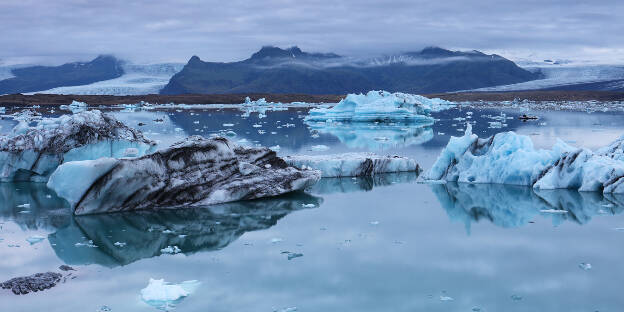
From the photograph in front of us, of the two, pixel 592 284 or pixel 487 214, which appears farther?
pixel 487 214

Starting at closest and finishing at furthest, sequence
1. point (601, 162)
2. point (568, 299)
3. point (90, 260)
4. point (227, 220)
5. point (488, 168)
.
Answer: point (568, 299) → point (90, 260) → point (227, 220) → point (601, 162) → point (488, 168)

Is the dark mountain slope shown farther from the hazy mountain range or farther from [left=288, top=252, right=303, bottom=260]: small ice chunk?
[left=288, top=252, right=303, bottom=260]: small ice chunk

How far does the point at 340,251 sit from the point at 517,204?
3.54 metres

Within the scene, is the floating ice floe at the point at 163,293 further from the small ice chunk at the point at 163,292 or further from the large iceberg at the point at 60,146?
the large iceberg at the point at 60,146

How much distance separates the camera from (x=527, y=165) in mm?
10039

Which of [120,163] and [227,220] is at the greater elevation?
[120,163]

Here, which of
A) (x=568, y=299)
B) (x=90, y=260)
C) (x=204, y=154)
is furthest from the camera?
(x=204, y=154)

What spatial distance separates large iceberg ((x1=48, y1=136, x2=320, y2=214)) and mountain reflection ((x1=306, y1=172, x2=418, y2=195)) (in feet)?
1.87

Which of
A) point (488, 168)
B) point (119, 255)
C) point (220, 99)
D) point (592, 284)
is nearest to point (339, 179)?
point (488, 168)

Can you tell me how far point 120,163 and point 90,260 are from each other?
186 cm

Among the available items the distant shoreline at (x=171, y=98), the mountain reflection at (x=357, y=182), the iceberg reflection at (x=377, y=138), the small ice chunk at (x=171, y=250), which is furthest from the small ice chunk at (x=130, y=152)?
the distant shoreline at (x=171, y=98)

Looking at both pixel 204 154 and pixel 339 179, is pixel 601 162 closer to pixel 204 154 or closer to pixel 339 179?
pixel 339 179

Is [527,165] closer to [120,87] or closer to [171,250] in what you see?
[171,250]

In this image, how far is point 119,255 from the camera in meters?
6.27
